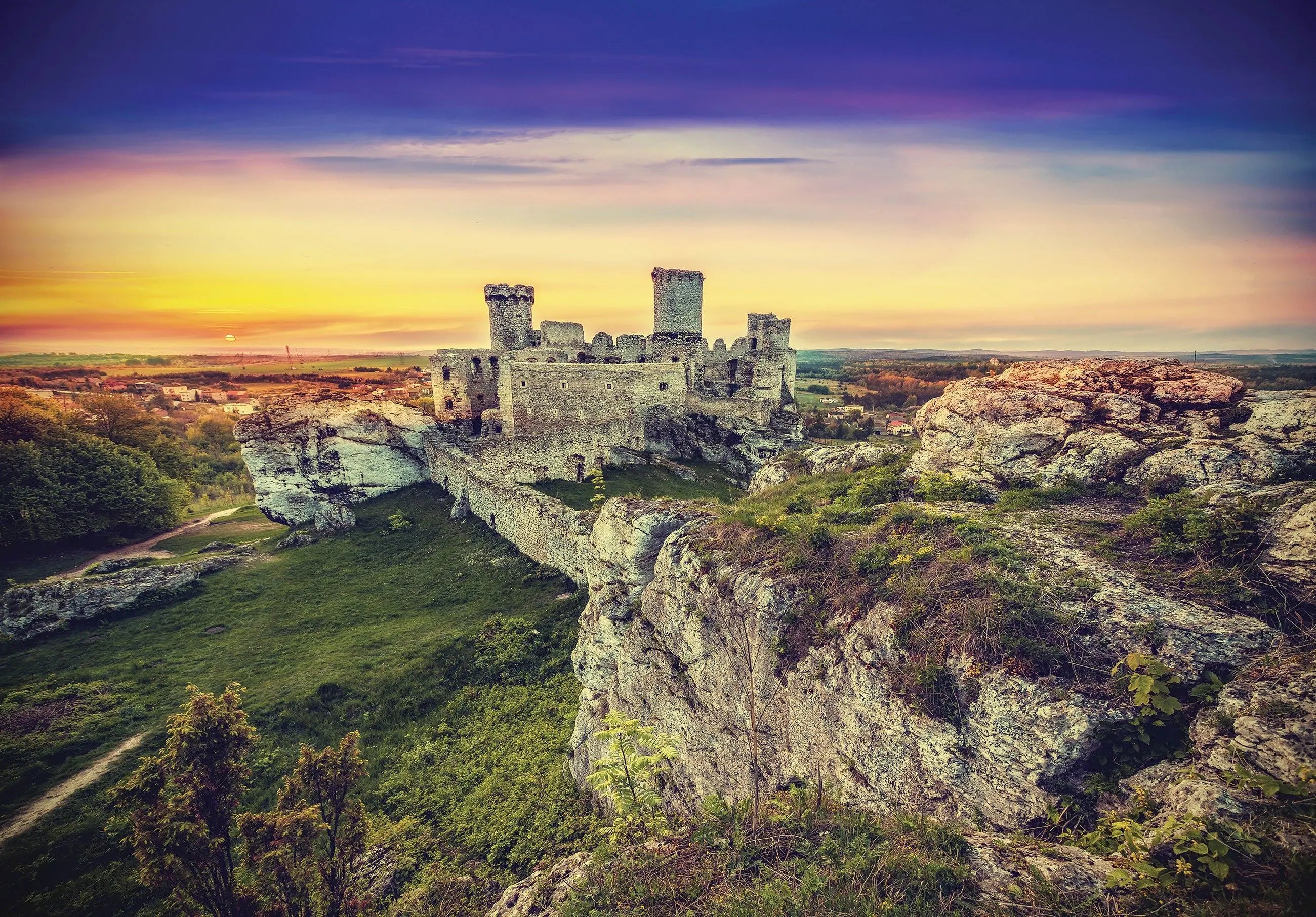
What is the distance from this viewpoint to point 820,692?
28.1 feet

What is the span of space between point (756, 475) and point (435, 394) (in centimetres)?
2773

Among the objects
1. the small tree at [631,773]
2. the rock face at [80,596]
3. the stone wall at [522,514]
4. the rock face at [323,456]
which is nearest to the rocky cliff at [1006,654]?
the small tree at [631,773]

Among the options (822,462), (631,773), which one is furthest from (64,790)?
(822,462)

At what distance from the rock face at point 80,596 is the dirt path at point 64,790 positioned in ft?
34.8

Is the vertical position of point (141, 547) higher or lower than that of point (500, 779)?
lower

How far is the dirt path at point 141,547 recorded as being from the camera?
31341 mm

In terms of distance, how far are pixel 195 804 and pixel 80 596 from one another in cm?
2205

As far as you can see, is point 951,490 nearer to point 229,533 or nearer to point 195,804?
point 195,804

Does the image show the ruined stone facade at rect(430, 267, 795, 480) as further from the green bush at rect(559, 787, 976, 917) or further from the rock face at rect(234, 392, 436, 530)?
the green bush at rect(559, 787, 976, 917)

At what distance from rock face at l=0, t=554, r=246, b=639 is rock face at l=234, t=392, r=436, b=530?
6.78 meters

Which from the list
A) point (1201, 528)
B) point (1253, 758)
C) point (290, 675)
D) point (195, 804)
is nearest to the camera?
point (1253, 758)

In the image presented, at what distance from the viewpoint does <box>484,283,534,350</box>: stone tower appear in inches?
1501

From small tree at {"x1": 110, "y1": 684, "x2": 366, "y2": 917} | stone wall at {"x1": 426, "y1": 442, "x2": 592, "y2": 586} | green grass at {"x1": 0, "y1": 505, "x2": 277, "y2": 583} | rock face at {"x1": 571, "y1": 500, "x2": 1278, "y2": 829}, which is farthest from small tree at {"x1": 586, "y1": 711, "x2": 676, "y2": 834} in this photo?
green grass at {"x1": 0, "y1": 505, "x2": 277, "y2": 583}

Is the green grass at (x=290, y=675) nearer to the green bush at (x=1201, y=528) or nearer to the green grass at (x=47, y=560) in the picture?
the green bush at (x=1201, y=528)
